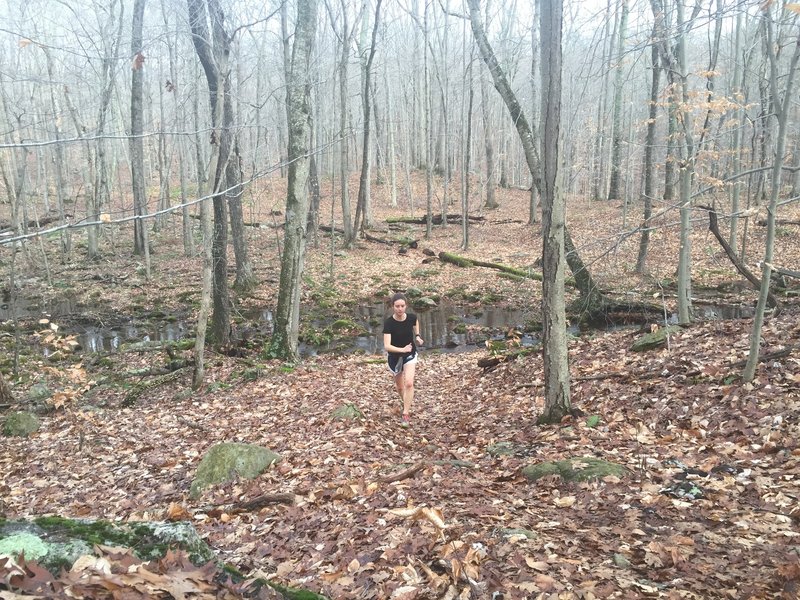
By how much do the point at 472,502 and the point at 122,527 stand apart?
2.54 m

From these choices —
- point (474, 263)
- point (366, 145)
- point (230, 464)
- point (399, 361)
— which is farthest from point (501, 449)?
point (366, 145)

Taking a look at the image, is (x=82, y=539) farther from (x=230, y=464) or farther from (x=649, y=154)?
(x=649, y=154)

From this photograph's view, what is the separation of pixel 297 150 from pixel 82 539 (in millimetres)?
8345

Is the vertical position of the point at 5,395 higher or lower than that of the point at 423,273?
lower

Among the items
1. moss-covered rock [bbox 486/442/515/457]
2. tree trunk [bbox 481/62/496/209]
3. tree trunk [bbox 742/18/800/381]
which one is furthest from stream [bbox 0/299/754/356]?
tree trunk [bbox 481/62/496/209]

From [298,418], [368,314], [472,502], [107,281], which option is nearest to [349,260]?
[368,314]

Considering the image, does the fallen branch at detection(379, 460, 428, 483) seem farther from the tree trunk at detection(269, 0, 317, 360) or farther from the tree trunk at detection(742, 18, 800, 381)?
the tree trunk at detection(269, 0, 317, 360)

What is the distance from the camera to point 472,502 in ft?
13.6

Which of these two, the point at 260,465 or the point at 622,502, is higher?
the point at 622,502

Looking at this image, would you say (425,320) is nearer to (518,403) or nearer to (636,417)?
(518,403)

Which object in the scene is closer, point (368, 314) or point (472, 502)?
point (472, 502)

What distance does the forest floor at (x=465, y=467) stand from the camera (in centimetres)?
312

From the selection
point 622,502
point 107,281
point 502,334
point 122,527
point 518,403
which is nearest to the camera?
point 122,527

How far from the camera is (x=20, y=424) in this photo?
8078 mm
